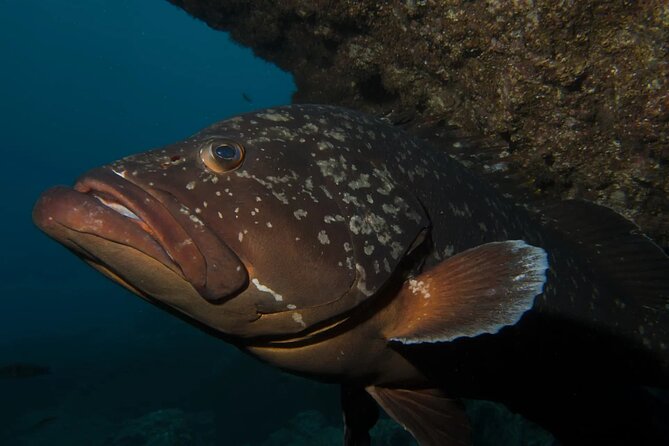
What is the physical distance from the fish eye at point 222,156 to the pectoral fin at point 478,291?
123cm

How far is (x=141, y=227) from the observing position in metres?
1.85

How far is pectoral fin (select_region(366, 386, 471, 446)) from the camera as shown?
3.01 m

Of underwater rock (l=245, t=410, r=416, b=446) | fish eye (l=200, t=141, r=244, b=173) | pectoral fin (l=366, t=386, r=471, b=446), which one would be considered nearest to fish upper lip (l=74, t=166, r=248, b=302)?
fish eye (l=200, t=141, r=244, b=173)

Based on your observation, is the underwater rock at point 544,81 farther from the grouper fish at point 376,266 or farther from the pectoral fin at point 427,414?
the pectoral fin at point 427,414

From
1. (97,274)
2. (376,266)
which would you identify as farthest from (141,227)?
(97,274)

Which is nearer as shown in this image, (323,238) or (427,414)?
(323,238)

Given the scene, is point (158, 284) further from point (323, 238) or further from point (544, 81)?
point (544, 81)

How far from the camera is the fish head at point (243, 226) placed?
1.85m

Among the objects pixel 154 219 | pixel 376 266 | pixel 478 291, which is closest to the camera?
pixel 154 219

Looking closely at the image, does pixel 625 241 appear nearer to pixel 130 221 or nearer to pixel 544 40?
pixel 544 40

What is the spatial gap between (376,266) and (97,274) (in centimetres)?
7230

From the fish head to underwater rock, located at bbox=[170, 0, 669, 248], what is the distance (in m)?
1.63

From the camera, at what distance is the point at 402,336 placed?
7.63 feet

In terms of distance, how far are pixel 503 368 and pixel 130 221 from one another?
112 inches
